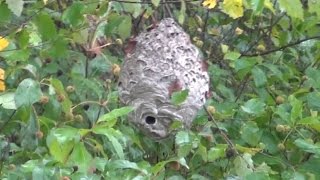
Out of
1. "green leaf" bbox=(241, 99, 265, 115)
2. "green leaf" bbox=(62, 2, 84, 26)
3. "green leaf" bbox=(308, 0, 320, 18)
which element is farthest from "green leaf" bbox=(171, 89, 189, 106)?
"green leaf" bbox=(308, 0, 320, 18)

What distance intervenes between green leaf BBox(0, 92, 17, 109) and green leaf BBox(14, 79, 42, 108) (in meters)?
0.04

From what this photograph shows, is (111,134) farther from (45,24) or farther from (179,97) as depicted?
(45,24)

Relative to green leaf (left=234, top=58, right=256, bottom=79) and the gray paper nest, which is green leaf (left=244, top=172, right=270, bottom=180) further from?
green leaf (left=234, top=58, right=256, bottom=79)

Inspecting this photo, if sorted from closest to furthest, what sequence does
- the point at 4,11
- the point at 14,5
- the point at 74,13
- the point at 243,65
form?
the point at 14,5 < the point at 4,11 < the point at 74,13 < the point at 243,65

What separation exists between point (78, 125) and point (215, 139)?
339 mm

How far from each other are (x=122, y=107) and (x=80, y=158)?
32 cm

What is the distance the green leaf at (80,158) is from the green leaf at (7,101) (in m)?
0.23

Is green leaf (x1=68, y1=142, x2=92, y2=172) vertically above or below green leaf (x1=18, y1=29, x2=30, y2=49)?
below

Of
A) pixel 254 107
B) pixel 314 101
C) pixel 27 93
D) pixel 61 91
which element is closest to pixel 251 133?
pixel 254 107

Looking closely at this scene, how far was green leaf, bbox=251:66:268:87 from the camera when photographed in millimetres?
2311

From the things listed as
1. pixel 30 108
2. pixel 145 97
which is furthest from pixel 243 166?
pixel 30 108

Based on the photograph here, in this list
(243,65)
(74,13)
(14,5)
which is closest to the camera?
(14,5)

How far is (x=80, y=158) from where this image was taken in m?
1.53

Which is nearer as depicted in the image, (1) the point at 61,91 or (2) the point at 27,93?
(2) the point at 27,93
